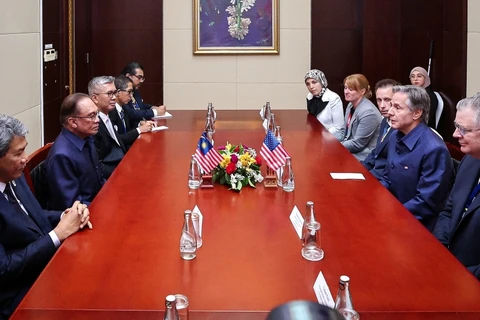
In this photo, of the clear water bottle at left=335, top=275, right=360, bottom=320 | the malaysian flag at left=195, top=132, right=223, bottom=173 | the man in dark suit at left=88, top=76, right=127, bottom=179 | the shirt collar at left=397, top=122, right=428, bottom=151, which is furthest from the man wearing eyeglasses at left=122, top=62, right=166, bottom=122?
the clear water bottle at left=335, top=275, right=360, bottom=320

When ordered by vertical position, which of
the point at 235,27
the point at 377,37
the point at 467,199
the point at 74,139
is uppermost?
the point at 235,27

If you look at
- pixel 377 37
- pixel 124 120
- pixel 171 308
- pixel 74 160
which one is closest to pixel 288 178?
pixel 74 160

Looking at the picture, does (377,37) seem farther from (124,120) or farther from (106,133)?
(106,133)

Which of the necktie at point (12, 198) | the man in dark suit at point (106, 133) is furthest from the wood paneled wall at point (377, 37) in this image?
the necktie at point (12, 198)

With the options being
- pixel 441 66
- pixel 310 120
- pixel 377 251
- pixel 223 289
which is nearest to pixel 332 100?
pixel 310 120

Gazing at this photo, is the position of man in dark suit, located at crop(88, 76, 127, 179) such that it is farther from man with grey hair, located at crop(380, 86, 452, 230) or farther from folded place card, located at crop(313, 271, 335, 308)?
folded place card, located at crop(313, 271, 335, 308)

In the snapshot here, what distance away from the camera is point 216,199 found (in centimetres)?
281

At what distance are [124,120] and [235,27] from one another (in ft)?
12.0

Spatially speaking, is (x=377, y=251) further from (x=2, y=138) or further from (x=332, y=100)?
(x=332, y=100)

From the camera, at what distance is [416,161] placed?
128 inches

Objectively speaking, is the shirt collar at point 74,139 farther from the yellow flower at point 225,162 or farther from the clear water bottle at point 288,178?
the clear water bottle at point 288,178

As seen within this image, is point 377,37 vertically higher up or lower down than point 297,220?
higher up

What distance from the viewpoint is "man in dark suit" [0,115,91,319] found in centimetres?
216

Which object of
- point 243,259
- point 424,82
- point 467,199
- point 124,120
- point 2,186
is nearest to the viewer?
point 243,259
